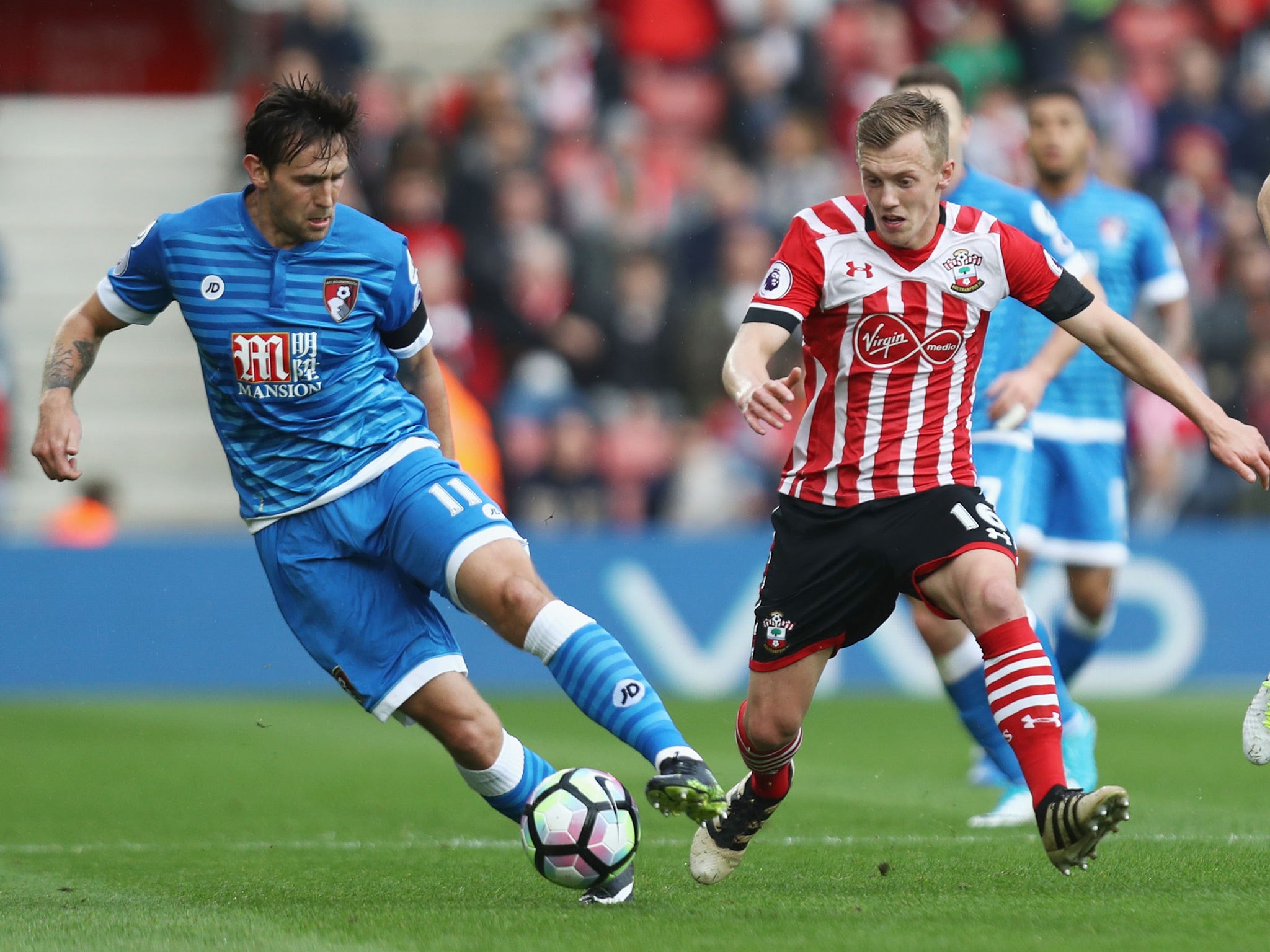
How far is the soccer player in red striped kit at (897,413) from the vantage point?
4855 mm

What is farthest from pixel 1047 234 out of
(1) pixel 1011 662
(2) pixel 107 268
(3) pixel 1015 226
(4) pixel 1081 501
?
(2) pixel 107 268

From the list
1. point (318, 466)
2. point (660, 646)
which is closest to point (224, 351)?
point (318, 466)

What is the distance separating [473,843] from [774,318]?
2.29m

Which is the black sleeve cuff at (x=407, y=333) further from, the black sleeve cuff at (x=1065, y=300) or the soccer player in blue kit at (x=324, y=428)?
the black sleeve cuff at (x=1065, y=300)

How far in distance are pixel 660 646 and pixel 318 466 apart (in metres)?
6.33

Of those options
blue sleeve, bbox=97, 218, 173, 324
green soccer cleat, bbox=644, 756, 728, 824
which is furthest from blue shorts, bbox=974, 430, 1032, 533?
blue sleeve, bbox=97, 218, 173, 324

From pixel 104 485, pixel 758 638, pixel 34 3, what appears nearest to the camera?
pixel 758 638

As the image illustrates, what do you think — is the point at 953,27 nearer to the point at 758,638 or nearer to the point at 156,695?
the point at 156,695

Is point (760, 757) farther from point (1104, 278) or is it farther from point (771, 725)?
point (1104, 278)

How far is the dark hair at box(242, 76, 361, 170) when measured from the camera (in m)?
5.03

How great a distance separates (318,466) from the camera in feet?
17.0

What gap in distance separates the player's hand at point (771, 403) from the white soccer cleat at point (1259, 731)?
183cm

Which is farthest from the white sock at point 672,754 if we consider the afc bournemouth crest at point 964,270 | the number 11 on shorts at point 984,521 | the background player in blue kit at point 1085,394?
the background player in blue kit at point 1085,394

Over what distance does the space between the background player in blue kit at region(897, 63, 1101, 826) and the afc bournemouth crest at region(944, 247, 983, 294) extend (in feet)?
3.00
